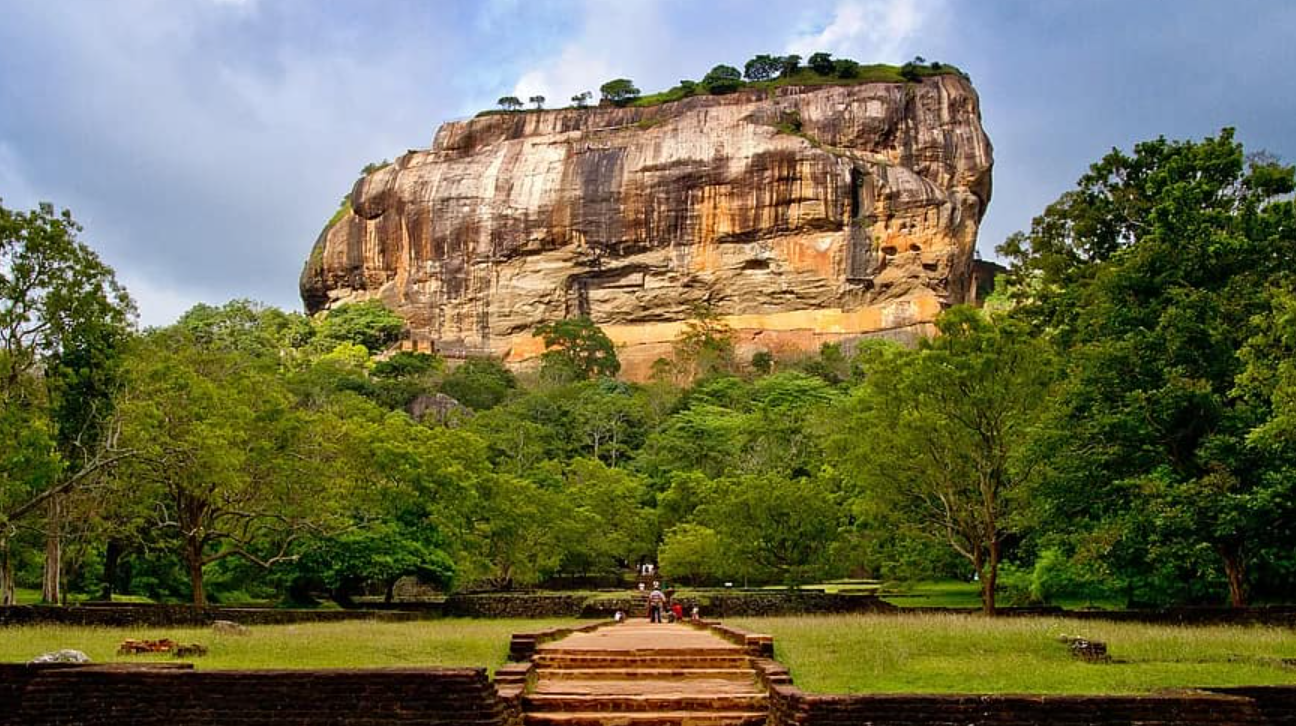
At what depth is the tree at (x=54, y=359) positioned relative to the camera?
20719mm

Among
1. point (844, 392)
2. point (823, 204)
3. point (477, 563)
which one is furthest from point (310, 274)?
point (477, 563)

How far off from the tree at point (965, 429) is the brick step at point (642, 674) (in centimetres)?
1190

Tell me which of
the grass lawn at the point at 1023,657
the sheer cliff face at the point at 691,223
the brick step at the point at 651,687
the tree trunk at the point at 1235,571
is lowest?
the brick step at the point at 651,687

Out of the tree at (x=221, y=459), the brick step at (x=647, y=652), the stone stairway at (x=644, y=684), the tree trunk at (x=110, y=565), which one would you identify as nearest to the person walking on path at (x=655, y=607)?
the stone stairway at (x=644, y=684)

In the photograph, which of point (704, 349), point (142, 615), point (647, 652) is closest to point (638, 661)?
point (647, 652)

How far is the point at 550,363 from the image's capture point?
7612 cm

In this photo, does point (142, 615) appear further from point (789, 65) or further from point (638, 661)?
point (789, 65)

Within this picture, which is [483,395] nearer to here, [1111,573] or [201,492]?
[201,492]

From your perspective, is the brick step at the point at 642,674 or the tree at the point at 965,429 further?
the tree at the point at 965,429

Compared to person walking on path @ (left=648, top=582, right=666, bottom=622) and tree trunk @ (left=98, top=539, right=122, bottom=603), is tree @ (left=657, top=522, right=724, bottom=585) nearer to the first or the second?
person walking on path @ (left=648, top=582, right=666, bottom=622)

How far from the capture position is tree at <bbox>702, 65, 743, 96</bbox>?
300ft

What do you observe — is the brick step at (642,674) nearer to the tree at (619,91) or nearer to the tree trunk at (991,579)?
the tree trunk at (991,579)

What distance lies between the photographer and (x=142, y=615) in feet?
69.2

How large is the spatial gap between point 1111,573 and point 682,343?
6013 cm
